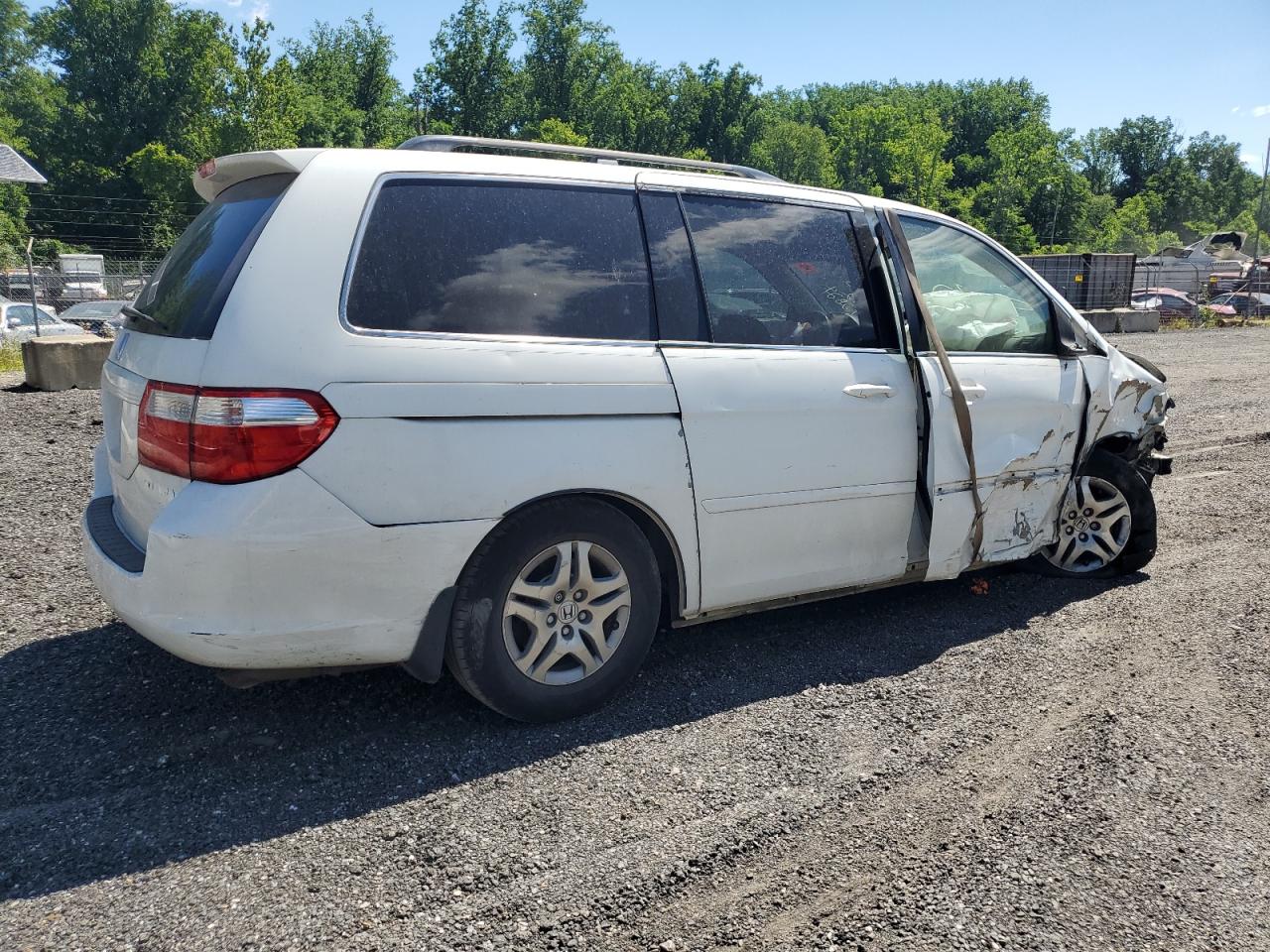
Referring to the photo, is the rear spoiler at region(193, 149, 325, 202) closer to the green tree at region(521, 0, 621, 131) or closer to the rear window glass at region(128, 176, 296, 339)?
the rear window glass at region(128, 176, 296, 339)

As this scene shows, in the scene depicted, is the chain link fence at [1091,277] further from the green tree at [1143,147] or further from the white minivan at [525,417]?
the green tree at [1143,147]

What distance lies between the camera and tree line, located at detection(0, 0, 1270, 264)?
2203 inches

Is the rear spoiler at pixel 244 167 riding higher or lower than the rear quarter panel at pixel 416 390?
higher

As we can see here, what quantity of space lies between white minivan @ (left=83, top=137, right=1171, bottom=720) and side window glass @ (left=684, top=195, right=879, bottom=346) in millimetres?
14

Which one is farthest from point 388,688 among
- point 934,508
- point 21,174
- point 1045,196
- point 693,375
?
point 1045,196

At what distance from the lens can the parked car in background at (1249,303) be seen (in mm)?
34531

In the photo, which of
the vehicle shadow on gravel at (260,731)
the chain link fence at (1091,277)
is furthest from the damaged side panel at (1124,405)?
the chain link fence at (1091,277)

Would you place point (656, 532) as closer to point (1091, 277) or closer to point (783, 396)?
point (783, 396)

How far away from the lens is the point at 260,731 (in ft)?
11.3

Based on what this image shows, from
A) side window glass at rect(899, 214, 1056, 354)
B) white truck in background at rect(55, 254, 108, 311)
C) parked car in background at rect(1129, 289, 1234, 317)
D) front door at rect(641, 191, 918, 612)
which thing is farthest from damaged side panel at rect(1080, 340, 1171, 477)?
parked car in background at rect(1129, 289, 1234, 317)

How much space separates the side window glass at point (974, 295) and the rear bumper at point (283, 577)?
262 cm

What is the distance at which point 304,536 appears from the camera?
2.97 meters

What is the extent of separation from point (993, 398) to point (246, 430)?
3.23m

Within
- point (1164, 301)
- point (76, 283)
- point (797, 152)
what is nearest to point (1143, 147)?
point (797, 152)
